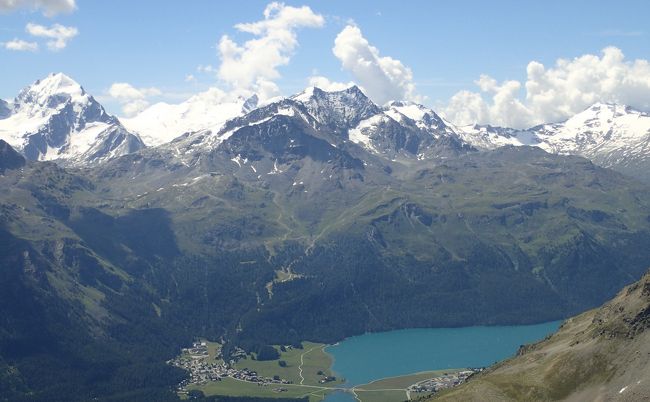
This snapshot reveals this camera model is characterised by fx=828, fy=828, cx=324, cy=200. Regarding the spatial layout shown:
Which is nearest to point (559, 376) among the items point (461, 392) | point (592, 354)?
point (592, 354)

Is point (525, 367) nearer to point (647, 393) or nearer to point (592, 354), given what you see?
point (592, 354)

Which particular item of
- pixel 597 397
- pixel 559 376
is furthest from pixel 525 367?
pixel 597 397

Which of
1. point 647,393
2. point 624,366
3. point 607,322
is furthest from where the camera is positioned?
point 607,322

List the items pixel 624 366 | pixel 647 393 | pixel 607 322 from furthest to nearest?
1. pixel 607 322
2. pixel 624 366
3. pixel 647 393

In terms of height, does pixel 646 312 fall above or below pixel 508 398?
above

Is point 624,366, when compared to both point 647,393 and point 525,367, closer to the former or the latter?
point 647,393

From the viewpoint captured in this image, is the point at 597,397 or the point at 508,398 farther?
the point at 508,398
